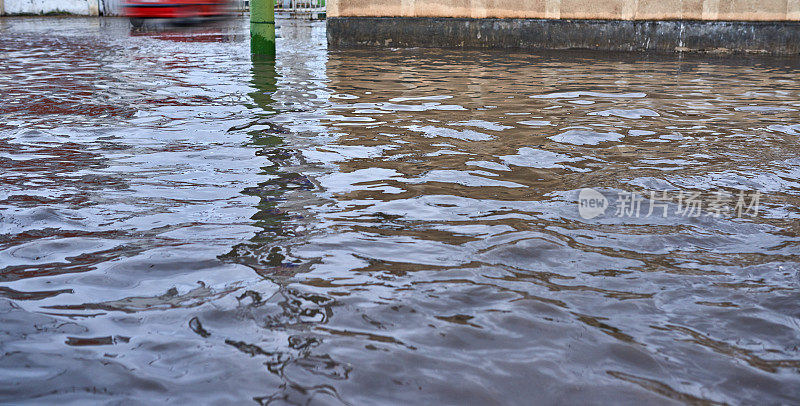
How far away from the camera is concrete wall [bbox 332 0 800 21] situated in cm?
1159

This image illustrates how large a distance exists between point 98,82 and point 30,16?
21813mm

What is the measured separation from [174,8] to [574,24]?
928 centimetres

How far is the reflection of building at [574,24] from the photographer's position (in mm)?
11641

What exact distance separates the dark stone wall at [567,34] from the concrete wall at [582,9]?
88 millimetres

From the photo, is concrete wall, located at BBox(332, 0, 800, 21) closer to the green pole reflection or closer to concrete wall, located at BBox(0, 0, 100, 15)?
the green pole reflection

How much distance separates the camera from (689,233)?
320 cm

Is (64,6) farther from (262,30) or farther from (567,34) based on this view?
(567,34)

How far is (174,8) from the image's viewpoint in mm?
17062

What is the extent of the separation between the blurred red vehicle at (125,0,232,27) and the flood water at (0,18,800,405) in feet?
37.2

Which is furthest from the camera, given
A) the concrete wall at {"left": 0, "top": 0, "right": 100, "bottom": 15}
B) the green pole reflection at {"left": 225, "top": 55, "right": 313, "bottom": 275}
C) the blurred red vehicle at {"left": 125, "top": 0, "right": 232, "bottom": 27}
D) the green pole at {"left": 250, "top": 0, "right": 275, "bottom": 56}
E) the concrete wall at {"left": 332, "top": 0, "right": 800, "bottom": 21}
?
the concrete wall at {"left": 0, "top": 0, "right": 100, "bottom": 15}

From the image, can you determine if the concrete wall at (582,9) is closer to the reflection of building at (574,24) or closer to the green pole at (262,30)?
the reflection of building at (574,24)

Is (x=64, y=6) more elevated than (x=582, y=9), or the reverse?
(x=64, y=6)

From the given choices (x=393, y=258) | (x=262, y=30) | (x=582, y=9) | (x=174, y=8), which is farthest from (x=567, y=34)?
(x=393, y=258)

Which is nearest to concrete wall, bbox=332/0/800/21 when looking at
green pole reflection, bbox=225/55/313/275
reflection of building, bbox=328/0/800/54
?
reflection of building, bbox=328/0/800/54
